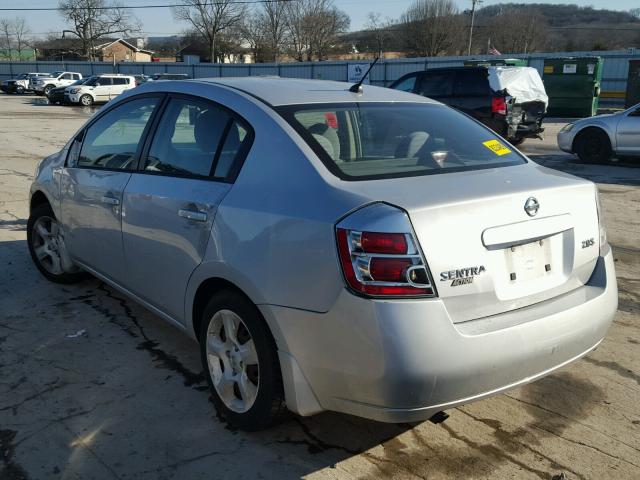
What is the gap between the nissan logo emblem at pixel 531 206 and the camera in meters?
2.64

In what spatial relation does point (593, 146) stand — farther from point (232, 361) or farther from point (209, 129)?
point (232, 361)

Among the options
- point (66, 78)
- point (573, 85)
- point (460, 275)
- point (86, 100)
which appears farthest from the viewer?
point (66, 78)

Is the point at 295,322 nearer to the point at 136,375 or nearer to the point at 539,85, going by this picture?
the point at 136,375

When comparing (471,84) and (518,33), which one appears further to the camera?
(518,33)

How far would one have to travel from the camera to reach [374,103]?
11.3 ft

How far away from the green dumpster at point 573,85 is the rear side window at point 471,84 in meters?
11.2

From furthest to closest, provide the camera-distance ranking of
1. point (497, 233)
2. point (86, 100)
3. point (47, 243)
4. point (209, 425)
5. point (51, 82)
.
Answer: point (51, 82) < point (86, 100) < point (47, 243) < point (209, 425) < point (497, 233)

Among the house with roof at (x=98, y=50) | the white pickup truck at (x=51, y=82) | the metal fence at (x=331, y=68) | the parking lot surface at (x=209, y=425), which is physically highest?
the house with roof at (x=98, y=50)

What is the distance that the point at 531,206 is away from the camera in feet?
8.71

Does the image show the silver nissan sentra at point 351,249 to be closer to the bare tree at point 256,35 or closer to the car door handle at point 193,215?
the car door handle at point 193,215

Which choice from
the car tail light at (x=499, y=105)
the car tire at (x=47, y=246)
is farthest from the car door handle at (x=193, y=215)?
the car tail light at (x=499, y=105)

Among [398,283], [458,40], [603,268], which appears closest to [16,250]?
[398,283]

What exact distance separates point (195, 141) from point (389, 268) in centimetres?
157

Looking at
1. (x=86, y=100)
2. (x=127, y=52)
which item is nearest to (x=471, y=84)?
(x=86, y=100)
